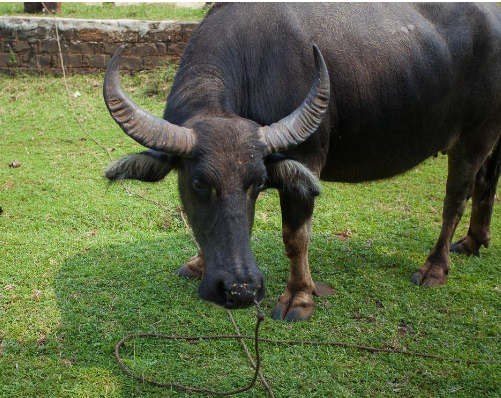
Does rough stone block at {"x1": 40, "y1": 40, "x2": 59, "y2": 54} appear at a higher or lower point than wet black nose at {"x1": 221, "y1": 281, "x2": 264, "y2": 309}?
lower

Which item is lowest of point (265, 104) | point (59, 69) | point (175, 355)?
point (59, 69)

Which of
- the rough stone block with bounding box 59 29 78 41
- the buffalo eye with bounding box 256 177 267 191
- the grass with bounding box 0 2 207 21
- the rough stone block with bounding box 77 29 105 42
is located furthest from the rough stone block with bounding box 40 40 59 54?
the buffalo eye with bounding box 256 177 267 191

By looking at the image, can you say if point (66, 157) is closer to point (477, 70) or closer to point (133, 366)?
point (133, 366)

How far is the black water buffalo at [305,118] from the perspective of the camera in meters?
2.95

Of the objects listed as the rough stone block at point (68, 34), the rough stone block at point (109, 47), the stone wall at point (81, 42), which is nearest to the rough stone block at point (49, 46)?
the stone wall at point (81, 42)

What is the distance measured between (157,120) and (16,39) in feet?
24.2

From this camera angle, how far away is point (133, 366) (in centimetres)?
334

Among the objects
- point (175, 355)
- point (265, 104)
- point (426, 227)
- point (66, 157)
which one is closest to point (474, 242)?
point (426, 227)

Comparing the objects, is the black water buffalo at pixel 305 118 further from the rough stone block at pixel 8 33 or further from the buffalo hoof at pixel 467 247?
the rough stone block at pixel 8 33

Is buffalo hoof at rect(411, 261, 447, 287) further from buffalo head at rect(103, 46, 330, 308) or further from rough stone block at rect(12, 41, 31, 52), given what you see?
rough stone block at rect(12, 41, 31, 52)

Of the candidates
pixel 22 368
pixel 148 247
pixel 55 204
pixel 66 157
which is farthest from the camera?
pixel 66 157

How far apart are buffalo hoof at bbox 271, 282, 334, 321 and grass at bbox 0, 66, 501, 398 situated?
0.08 m

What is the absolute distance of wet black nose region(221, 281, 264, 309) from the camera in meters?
2.75

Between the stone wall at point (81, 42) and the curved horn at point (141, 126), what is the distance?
21.9 feet
